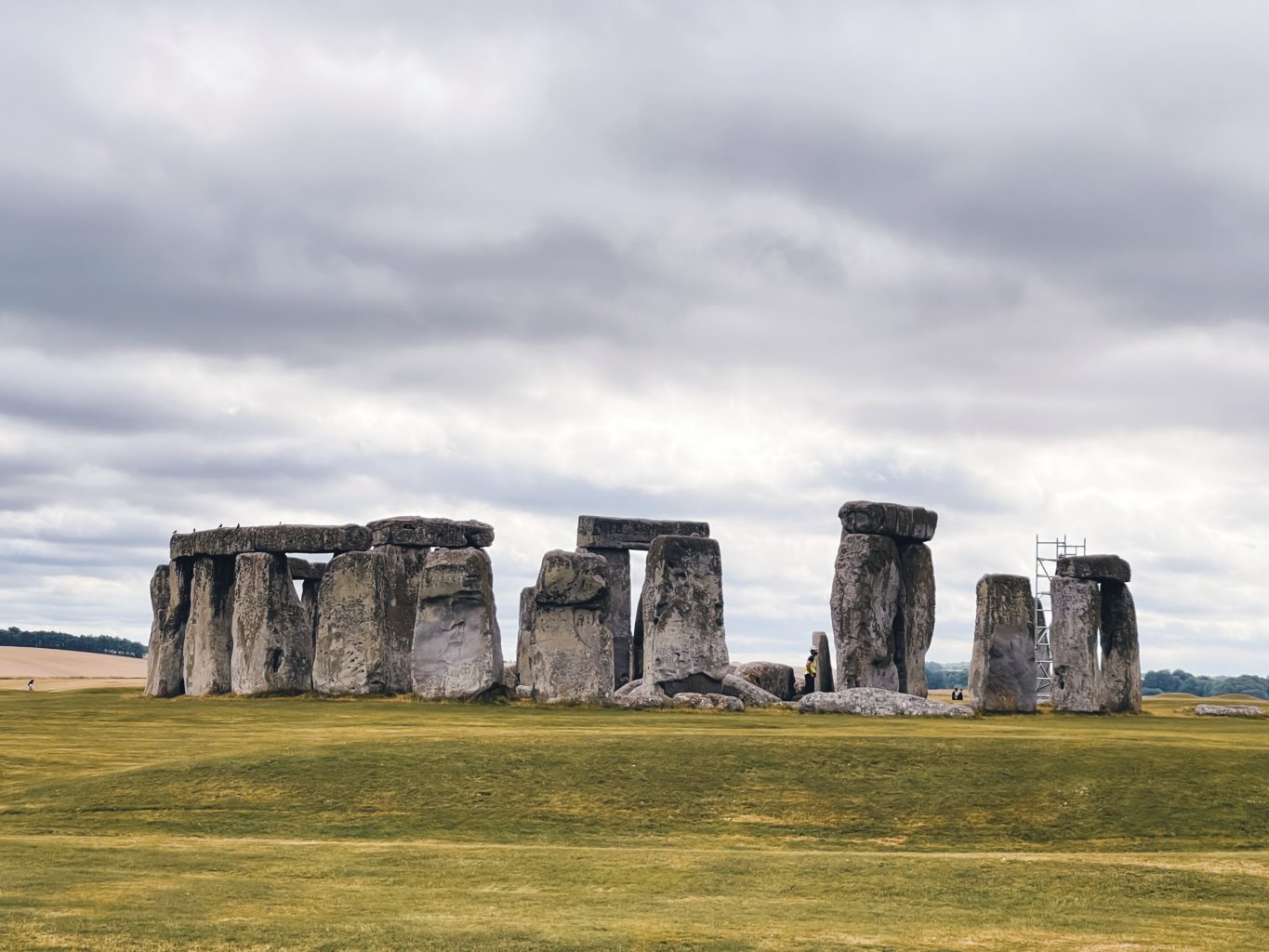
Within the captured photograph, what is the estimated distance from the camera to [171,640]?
34.9 m

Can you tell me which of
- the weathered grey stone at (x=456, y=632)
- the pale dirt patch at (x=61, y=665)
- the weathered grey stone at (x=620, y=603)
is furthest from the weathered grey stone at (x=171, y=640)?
the pale dirt patch at (x=61, y=665)

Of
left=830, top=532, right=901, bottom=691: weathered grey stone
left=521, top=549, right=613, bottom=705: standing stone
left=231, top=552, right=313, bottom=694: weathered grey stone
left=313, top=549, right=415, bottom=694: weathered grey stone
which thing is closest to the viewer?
left=521, top=549, right=613, bottom=705: standing stone

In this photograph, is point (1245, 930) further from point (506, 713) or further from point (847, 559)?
point (847, 559)

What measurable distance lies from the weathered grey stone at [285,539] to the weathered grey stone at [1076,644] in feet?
47.0

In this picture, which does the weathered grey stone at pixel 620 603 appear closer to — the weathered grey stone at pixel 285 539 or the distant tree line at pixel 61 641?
the weathered grey stone at pixel 285 539

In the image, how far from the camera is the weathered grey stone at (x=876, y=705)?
26953 mm

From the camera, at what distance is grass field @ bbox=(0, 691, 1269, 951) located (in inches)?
447

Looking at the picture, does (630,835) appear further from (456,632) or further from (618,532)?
(618,532)

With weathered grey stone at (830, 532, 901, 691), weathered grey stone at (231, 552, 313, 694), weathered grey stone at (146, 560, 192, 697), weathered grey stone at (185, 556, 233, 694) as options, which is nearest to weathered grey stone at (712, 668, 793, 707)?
weathered grey stone at (830, 532, 901, 691)

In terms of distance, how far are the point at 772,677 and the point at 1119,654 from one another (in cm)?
717

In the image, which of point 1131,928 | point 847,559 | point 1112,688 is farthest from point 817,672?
point 1131,928

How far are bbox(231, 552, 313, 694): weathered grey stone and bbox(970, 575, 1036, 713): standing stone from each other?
44.3 ft

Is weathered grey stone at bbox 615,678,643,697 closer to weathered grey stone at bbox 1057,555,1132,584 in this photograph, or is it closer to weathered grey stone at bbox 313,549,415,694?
weathered grey stone at bbox 313,549,415,694

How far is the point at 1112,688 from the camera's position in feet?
104
